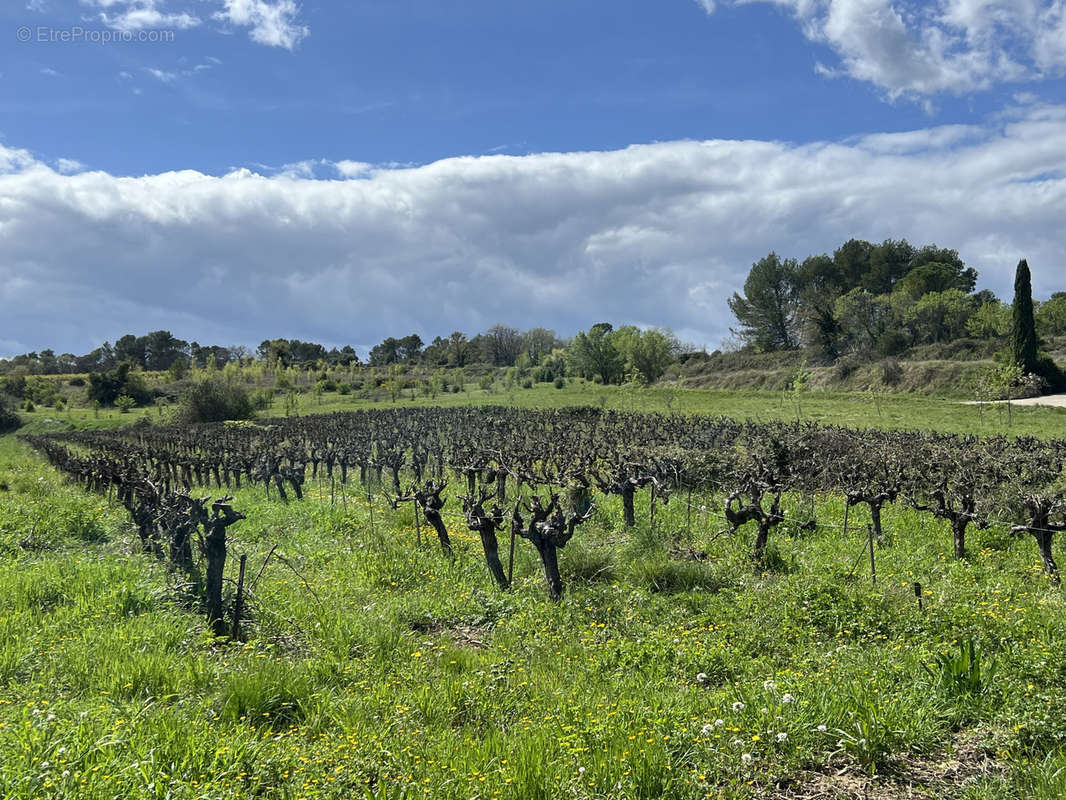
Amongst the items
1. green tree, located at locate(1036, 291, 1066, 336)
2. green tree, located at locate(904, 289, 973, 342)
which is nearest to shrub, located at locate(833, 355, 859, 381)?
green tree, located at locate(904, 289, 973, 342)

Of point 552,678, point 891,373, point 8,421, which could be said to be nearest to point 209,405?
point 8,421

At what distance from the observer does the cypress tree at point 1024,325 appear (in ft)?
177

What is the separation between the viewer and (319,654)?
7.80m

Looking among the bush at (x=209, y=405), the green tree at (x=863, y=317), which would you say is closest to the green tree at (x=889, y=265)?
the green tree at (x=863, y=317)

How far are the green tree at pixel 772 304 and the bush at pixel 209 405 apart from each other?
65363mm

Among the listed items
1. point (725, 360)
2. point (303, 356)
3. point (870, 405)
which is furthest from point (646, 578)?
point (303, 356)

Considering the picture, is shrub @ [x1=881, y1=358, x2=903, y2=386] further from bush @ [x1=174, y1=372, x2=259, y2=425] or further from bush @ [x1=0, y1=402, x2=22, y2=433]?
bush @ [x1=0, y1=402, x2=22, y2=433]

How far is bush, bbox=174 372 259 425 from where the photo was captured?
195 ft

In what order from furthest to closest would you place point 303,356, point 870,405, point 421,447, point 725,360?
point 303,356 < point 725,360 < point 870,405 < point 421,447

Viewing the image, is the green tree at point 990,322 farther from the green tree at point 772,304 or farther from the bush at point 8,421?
the bush at point 8,421

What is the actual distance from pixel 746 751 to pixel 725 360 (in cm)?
8595

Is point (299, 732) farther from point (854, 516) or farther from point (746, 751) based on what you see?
point (854, 516)

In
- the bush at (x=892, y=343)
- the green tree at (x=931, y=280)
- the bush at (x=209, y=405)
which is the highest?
the green tree at (x=931, y=280)

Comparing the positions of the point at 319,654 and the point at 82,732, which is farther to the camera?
the point at 319,654
